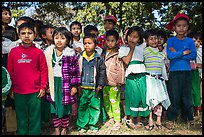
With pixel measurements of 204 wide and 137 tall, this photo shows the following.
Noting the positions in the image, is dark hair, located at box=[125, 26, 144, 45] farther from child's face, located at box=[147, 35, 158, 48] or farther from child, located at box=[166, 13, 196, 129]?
child, located at box=[166, 13, 196, 129]

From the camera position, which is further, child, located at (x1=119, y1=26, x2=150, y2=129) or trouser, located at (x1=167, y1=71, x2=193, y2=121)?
trouser, located at (x1=167, y1=71, x2=193, y2=121)

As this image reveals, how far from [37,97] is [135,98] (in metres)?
1.47

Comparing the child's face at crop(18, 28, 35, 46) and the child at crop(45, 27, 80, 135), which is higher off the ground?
the child's face at crop(18, 28, 35, 46)

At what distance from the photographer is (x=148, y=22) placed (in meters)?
13.1

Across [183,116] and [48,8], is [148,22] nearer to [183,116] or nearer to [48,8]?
[48,8]

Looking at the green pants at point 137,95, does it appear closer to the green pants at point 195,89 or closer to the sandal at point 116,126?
the sandal at point 116,126

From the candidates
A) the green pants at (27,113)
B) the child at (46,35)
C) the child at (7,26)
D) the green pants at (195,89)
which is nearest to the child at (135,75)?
the child at (46,35)

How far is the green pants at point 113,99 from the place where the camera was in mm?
4348

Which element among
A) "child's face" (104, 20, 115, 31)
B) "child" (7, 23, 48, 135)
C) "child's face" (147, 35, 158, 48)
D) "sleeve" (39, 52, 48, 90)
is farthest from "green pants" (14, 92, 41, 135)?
"child's face" (104, 20, 115, 31)

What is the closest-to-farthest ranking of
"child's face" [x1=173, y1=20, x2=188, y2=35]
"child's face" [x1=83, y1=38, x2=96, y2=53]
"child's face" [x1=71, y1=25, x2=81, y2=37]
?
"child's face" [x1=83, y1=38, x2=96, y2=53]
"child's face" [x1=173, y1=20, x2=188, y2=35]
"child's face" [x1=71, y1=25, x2=81, y2=37]

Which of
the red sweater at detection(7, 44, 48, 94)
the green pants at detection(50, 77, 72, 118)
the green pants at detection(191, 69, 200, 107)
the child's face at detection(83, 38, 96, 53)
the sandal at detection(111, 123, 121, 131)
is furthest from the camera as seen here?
the green pants at detection(191, 69, 200, 107)

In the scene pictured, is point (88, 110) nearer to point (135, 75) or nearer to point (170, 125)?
point (135, 75)

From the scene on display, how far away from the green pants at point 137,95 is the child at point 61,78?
86 cm

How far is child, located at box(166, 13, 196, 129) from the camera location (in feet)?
14.7
